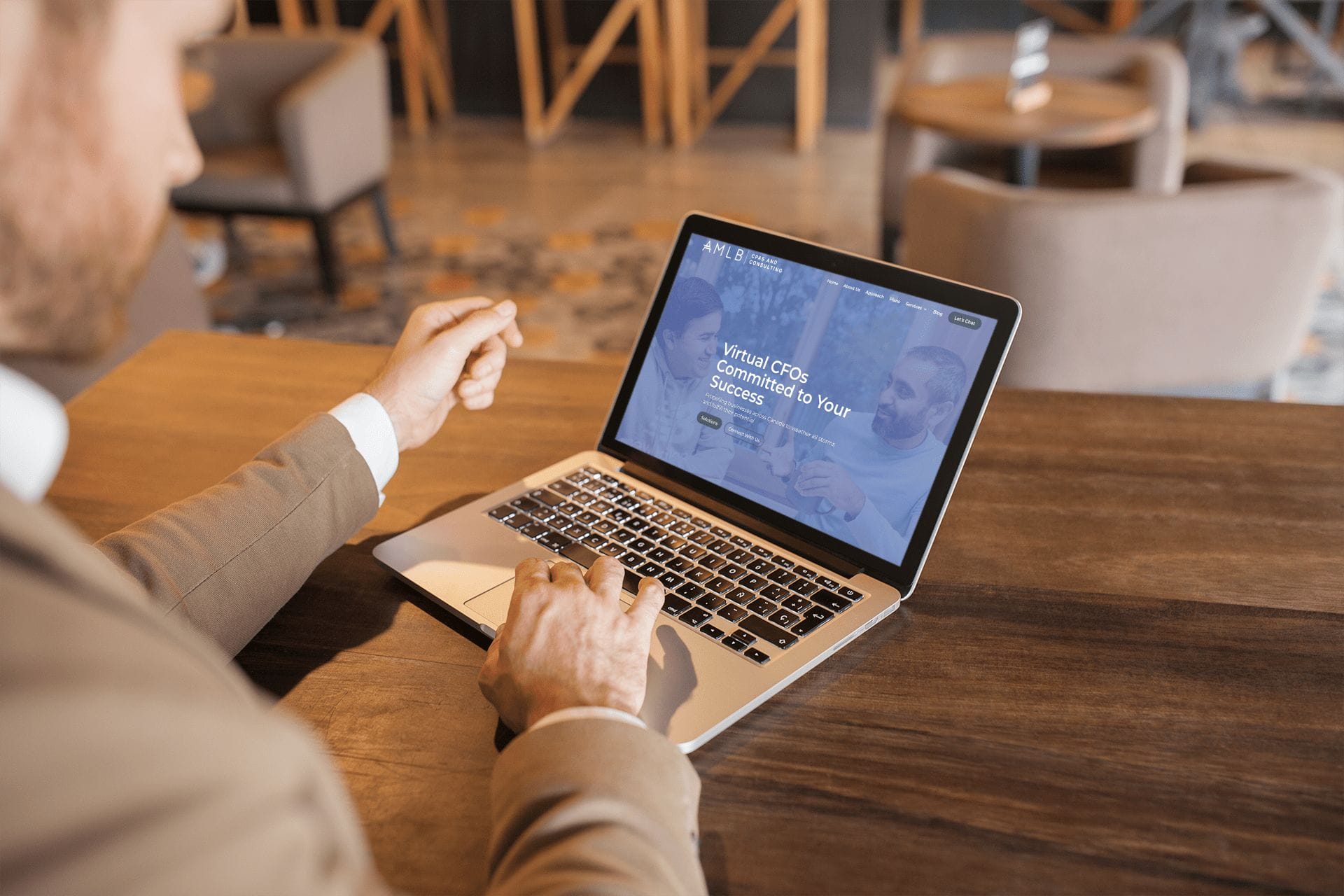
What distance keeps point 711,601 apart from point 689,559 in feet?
0.18

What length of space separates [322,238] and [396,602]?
2880 millimetres

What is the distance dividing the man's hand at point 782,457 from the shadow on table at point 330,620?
28 centimetres

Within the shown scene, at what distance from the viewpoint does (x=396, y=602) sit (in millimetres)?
824

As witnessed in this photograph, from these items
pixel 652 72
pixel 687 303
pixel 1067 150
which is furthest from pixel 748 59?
pixel 687 303

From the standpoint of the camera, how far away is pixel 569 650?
0.68 m

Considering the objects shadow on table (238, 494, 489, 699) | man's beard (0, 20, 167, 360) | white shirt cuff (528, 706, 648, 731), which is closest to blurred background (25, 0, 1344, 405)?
man's beard (0, 20, 167, 360)

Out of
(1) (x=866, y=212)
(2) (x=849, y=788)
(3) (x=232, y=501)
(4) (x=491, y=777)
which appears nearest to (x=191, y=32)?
(3) (x=232, y=501)

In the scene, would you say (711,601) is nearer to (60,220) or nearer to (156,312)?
(60,220)

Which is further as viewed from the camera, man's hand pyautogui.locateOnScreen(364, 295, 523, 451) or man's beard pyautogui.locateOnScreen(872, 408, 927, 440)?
man's hand pyautogui.locateOnScreen(364, 295, 523, 451)

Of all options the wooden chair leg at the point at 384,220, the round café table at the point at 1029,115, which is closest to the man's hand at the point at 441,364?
the round café table at the point at 1029,115

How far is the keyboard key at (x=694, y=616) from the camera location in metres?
0.77

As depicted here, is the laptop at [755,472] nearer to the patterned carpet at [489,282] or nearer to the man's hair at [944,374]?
the man's hair at [944,374]

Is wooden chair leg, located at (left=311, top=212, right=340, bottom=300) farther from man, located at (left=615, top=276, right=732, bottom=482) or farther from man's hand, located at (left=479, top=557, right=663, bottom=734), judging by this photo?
man's hand, located at (left=479, top=557, right=663, bottom=734)

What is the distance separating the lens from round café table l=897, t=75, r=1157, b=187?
2990 millimetres
